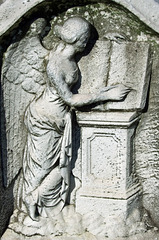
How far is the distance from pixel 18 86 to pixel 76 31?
0.65m

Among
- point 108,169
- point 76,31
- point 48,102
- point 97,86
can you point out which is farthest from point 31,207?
point 76,31

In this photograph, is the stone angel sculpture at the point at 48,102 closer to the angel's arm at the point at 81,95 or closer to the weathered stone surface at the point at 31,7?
the angel's arm at the point at 81,95

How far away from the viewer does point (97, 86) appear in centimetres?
457

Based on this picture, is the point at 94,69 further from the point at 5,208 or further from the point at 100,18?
the point at 5,208

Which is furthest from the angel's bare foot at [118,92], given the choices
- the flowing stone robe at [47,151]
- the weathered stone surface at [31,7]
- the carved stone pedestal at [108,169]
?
the weathered stone surface at [31,7]

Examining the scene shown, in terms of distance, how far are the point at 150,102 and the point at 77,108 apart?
22.2 inches

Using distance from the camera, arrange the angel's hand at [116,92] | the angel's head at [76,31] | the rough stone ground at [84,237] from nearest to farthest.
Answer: the angel's head at [76,31] < the angel's hand at [116,92] < the rough stone ground at [84,237]

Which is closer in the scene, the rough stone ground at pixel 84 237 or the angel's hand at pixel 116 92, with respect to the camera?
the angel's hand at pixel 116 92

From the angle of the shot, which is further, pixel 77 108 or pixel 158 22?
pixel 77 108

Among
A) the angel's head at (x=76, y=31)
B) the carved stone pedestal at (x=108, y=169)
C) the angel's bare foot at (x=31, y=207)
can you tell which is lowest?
the angel's bare foot at (x=31, y=207)

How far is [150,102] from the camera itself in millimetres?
4605

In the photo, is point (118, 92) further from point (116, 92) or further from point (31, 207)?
point (31, 207)

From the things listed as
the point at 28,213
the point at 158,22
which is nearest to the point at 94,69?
the point at 158,22

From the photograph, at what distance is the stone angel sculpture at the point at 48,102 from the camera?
4418mm
